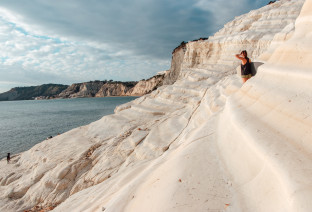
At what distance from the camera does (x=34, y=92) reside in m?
150

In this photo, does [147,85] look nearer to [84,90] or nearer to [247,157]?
[84,90]

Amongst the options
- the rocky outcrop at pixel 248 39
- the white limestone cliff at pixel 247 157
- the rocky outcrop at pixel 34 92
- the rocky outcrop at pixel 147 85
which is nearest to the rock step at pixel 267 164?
the white limestone cliff at pixel 247 157

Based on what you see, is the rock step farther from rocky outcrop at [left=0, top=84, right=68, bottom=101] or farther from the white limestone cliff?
rocky outcrop at [left=0, top=84, right=68, bottom=101]

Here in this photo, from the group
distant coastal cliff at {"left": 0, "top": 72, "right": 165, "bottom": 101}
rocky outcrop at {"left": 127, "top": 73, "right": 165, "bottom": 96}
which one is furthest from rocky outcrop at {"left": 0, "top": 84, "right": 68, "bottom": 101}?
rocky outcrop at {"left": 127, "top": 73, "right": 165, "bottom": 96}

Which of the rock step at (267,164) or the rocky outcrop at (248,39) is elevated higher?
the rocky outcrop at (248,39)

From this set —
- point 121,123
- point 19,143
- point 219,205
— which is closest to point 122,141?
point 121,123

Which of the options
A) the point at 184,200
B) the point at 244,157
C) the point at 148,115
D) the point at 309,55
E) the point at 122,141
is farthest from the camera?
the point at 148,115

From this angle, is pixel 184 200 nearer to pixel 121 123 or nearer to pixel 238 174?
pixel 238 174

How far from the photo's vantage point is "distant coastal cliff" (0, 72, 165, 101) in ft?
311

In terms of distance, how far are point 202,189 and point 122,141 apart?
700 centimetres

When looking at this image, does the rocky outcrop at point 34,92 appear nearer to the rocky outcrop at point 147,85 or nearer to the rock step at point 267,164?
the rocky outcrop at point 147,85

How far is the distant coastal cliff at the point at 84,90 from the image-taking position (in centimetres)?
9485

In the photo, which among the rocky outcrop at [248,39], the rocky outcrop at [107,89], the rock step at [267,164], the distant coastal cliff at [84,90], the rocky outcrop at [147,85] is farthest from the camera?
the distant coastal cliff at [84,90]

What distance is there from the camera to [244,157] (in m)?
2.46
